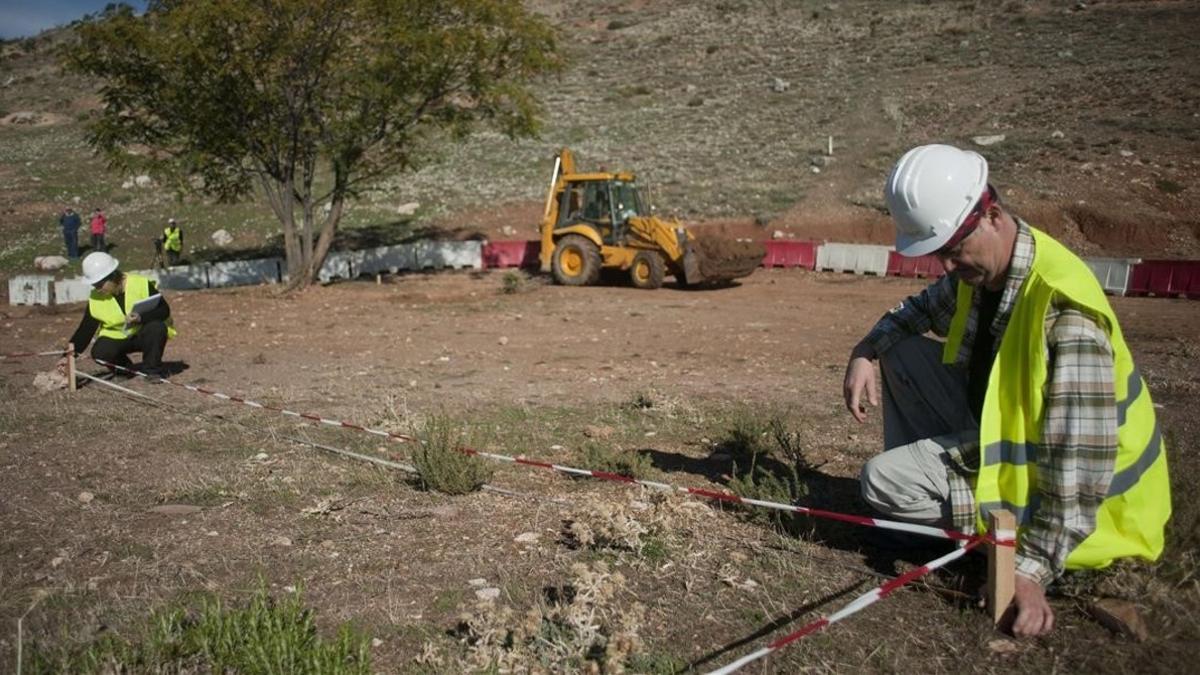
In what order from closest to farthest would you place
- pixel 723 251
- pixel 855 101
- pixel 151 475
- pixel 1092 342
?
pixel 1092 342 < pixel 151 475 < pixel 723 251 < pixel 855 101

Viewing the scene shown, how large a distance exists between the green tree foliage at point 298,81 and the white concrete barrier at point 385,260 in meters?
2.54

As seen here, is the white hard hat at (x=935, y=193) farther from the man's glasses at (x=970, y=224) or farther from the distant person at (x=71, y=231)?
the distant person at (x=71, y=231)

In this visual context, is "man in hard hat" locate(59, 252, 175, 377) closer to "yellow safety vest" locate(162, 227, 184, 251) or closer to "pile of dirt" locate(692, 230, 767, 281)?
"pile of dirt" locate(692, 230, 767, 281)

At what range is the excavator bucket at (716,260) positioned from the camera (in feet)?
54.1

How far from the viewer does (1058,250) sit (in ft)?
10.9

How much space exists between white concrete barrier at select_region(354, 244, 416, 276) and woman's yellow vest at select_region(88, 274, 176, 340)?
39.9ft

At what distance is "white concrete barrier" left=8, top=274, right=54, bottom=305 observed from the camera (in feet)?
53.9

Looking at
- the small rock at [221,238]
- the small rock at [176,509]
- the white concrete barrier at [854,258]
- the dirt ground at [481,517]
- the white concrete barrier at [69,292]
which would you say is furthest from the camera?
the small rock at [221,238]

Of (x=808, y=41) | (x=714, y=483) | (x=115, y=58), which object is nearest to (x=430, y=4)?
(x=115, y=58)

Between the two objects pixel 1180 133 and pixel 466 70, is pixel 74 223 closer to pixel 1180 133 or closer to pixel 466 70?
pixel 466 70

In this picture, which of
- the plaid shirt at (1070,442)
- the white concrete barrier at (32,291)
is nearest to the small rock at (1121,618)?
the plaid shirt at (1070,442)

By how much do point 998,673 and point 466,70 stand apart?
51.8 ft

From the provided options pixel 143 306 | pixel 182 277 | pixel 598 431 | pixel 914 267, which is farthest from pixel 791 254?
pixel 598 431

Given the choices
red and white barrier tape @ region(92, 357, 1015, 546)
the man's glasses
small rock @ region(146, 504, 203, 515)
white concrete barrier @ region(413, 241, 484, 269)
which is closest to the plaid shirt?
red and white barrier tape @ region(92, 357, 1015, 546)
